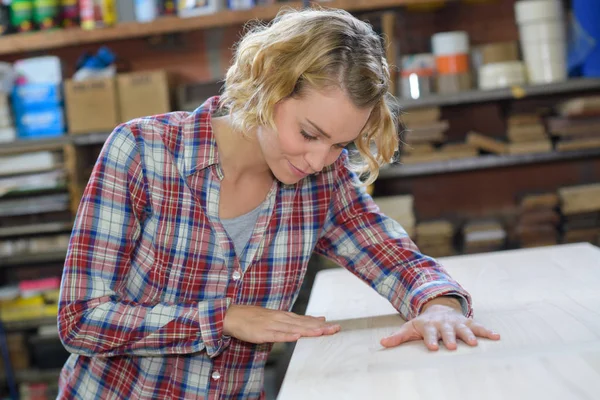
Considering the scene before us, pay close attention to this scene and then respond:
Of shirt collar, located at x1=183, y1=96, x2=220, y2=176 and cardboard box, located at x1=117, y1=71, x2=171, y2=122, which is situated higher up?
cardboard box, located at x1=117, y1=71, x2=171, y2=122

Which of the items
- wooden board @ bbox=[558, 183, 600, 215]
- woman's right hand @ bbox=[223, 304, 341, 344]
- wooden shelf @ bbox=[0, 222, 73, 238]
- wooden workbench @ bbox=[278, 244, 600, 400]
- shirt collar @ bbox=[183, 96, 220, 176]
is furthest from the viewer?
wooden shelf @ bbox=[0, 222, 73, 238]

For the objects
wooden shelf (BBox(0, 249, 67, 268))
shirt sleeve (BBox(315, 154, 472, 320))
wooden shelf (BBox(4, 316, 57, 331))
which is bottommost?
wooden shelf (BBox(4, 316, 57, 331))

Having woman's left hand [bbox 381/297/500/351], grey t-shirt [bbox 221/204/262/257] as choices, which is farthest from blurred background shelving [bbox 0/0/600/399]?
woman's left hand [bbox 381/297/500/351]

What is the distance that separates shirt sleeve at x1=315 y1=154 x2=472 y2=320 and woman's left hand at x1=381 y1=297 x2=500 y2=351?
0.11 meters

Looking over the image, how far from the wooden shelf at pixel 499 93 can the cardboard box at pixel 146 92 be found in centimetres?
102

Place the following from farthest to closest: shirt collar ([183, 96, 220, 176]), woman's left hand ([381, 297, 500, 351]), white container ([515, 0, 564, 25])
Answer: white container ([515, 0, 564, 25]) → shirt collar ([183, 96, 220, 176]) → woman's left hand ([381, 297, 500, 351])

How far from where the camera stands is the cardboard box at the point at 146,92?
3.26 m

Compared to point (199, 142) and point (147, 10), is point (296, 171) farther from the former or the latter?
point (147, 10)

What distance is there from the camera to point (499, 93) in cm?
313

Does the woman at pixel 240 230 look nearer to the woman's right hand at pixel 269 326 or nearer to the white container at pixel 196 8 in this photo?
the woman's right hand at pixel 269 326

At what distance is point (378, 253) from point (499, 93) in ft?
6.23

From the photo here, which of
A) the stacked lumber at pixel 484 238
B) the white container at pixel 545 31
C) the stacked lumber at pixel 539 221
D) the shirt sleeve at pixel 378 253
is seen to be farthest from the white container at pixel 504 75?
the shirt sleeve at pixel 378 253

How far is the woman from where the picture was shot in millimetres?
1239

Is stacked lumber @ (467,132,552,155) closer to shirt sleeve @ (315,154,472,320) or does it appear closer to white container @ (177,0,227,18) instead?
white container @ (177,0,227,18)
